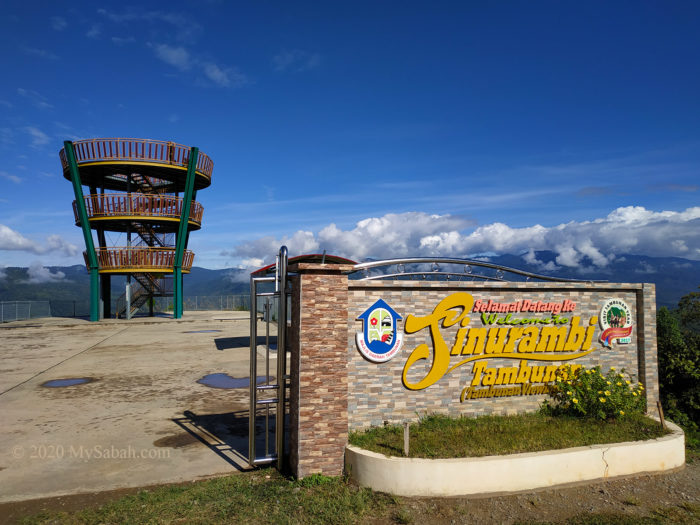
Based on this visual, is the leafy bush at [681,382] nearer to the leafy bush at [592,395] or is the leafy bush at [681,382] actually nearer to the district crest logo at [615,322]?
the leafy bush at [592,395]

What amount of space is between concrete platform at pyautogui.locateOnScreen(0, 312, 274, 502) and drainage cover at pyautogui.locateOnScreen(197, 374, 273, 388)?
39 centimetres

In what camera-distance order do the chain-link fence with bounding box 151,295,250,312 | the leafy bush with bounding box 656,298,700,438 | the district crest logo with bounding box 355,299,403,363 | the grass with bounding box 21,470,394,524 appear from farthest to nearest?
1. the chain-link fence with bounding box 151,295,250,312
2. the leafy bush with bounding box 656,298,700,438
3. the district crest logo with bounding box 355,299,403,363
4. the grass with bounding box 21,470,394,524

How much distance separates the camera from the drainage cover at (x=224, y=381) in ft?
49.6

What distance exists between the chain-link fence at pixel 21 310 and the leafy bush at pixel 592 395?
4123cm

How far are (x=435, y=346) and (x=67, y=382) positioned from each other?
12956 millimetres

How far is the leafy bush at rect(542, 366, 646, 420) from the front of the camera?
10.1 m

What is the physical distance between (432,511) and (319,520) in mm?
1765

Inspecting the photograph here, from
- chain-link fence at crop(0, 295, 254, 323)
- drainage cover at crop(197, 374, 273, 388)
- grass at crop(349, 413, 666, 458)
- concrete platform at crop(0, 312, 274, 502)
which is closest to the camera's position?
grass at crop(349, 413, 666, 458)

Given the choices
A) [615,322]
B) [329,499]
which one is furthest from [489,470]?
[615,322]

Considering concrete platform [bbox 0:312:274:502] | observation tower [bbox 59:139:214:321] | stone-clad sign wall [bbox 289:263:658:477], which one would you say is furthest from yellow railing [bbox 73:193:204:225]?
stone-clad sign wall [bbox 289:263:658:477]

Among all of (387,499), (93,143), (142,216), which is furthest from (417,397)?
(93,143)

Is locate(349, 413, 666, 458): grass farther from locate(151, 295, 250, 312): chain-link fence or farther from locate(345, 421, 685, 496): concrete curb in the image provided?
locate(151, 295, 250, 312): chain-link fence

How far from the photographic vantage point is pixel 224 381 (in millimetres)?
15703

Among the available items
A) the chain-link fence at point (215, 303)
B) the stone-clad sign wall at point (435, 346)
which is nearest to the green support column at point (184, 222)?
the chain-link fence at point (215, 303)
